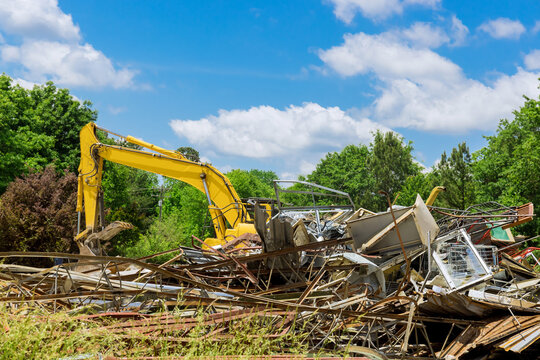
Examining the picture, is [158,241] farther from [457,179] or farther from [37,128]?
[457,179]

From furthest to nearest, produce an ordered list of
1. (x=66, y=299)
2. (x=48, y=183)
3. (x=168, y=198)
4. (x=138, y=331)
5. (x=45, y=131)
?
(x=168, y=198)
(x=45, y=131)
(x=48, y=183)
(x=66, y=299)
(x=138, y=331)

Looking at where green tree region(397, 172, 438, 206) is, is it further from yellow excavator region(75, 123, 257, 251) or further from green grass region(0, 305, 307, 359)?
green grass region(0, 305, 307, 359)

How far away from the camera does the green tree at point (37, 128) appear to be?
82.1 ft

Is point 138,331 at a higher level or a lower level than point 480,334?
higher

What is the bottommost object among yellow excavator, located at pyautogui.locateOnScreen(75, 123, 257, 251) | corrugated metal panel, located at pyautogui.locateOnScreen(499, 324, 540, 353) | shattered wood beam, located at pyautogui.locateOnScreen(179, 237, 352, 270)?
corrugated metal panel, located at pyautogui.locateOnScreen(499, 324, 540, 353)

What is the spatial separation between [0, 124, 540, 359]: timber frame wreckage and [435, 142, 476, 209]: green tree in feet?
81.9

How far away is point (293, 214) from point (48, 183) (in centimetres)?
1649

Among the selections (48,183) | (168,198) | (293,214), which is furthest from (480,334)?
(168,198)

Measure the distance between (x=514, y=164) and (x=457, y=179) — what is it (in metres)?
4.77

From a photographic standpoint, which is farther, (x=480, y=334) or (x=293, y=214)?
(x=293, y=214)

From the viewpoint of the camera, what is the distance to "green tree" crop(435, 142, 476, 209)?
106 ft

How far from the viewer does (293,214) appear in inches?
409

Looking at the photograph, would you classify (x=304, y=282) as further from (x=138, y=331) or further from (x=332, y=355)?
(x=138, y=331)

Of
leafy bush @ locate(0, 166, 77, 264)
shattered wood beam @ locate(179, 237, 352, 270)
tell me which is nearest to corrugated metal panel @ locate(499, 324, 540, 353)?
shattered wood beam @ locate(179, 237, 352, 270)
